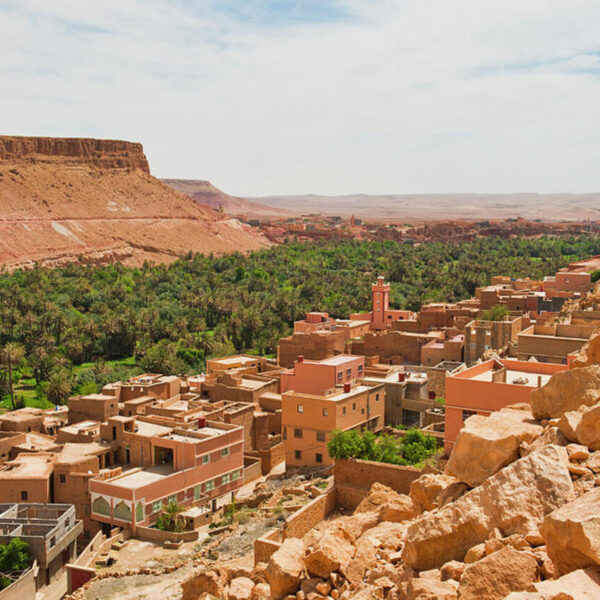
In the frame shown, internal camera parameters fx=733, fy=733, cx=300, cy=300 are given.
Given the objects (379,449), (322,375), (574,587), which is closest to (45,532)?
(379,449)

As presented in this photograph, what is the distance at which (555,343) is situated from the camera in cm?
1912

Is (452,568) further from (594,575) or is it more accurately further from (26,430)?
(26,430)

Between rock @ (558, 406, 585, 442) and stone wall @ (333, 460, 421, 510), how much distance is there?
744cm

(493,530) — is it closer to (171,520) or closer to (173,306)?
(171,520)

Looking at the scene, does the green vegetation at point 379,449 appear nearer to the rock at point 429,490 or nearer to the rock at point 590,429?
the rock at point 429,490

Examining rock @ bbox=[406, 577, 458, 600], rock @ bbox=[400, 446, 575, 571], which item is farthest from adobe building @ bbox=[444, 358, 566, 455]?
rock @ bbox=[406, 577, 458, 600]

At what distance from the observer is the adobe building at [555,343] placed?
1891cm

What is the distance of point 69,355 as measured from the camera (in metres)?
41.1

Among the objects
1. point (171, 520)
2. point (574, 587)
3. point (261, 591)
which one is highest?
point (574, 587)

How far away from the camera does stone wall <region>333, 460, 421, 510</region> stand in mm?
13234

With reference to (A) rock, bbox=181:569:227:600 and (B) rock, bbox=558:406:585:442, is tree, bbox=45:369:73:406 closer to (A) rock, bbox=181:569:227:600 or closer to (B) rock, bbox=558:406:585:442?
(A) rock, bbox=181:569:227:600

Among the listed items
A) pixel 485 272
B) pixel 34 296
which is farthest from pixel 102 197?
pixel 485 272

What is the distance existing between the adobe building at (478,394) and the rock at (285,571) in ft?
21.7

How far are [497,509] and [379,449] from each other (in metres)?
10.5
